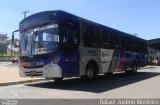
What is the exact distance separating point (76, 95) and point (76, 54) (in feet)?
11.7

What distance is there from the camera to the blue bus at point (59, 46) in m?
13.0

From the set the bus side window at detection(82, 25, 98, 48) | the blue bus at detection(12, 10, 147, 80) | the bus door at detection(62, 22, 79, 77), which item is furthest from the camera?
the bus side window at detection(82, 25, 98, 48)

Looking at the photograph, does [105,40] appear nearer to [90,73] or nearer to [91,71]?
[91,71]

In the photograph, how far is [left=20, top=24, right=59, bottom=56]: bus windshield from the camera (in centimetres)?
1297

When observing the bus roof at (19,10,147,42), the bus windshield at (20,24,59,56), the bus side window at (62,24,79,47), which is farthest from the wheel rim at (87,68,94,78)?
the bus windshield at (20,24,59,56)

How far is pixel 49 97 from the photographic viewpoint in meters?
10.3

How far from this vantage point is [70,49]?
13.5m

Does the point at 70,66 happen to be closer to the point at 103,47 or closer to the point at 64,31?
the point at 64,31

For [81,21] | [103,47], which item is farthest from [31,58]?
[103,47]

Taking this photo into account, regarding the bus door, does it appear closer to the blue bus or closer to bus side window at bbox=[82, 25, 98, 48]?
the blue bus

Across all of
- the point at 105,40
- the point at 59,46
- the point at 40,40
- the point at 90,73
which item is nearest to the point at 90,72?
the point at 90,73

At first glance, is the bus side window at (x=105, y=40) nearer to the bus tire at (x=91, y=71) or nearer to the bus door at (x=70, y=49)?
the bus tire at (x=91, y=71)

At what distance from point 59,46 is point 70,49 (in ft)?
2.79

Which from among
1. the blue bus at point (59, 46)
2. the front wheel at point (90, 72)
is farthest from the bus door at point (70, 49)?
the front wheel at point (90, 72)
